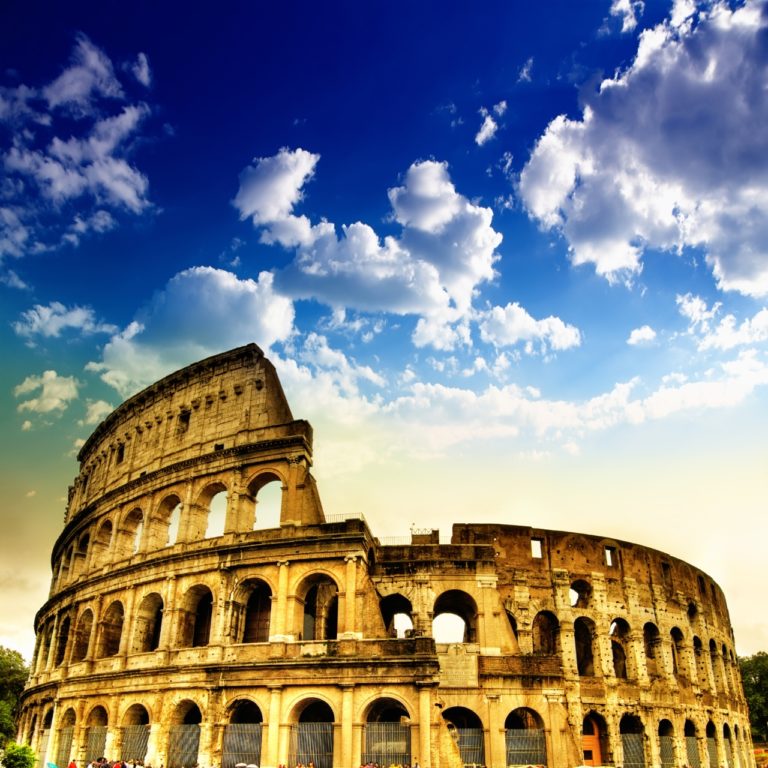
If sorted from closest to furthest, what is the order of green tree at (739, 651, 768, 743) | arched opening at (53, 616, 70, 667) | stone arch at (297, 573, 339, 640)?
stone arch at (297, 573, 339, 640)
arched opening at (53, 616, 70, 667)
green tree at (739, 651, 768, 743)

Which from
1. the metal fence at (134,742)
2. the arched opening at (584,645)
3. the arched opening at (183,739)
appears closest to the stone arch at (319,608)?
the arched opening at (183,739)

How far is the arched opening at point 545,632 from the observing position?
27469 mm

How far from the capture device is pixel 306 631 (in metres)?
24.4

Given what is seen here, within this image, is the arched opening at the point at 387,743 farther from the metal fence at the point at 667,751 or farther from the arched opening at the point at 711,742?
the arched opening at the point at 711,742

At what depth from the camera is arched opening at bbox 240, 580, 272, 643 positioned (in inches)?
938

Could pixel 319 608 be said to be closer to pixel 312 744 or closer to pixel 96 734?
pixel 312 744

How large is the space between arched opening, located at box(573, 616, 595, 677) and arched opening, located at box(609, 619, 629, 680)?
1087 mm

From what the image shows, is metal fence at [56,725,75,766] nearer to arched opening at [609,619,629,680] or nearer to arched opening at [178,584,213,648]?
arched opening at [178,584,213,648]

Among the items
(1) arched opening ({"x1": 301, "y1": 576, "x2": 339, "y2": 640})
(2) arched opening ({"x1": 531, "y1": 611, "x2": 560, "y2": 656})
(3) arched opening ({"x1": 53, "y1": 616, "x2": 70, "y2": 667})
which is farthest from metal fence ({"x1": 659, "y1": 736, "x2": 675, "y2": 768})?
(3) arched opening ({"x1": 53, "y1": 616, "x2": 70, "y2": 667})

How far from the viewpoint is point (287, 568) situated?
22.7 metres

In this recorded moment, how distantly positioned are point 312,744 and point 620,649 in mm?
14917

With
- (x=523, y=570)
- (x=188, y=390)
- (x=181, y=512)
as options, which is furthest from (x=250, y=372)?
(x=523, y=570)

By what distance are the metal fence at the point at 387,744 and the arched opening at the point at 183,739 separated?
213 inches

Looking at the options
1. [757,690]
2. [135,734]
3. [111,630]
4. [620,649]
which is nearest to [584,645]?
[620,649]
